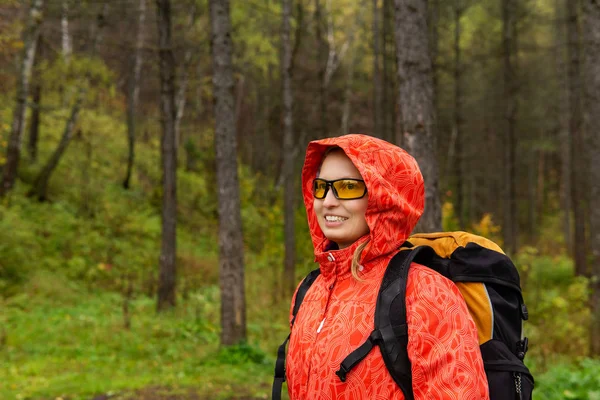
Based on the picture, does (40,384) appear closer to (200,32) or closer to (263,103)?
(200,32)

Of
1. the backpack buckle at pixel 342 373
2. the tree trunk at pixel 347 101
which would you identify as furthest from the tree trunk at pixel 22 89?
the tree trunk at pixel 347 101

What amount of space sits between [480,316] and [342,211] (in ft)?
2.24

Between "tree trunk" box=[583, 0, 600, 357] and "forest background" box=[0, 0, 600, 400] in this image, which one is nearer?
"forest background" box=[0, 0, 600, 400]

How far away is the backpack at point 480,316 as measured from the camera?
200cm

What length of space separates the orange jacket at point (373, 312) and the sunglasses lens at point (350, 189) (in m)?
A: 0.10

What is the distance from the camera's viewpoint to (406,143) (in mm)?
5980

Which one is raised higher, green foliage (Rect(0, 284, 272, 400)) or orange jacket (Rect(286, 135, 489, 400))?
orange jacket (Rect(286, 135, 489, 400))

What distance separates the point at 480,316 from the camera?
2.04 meters

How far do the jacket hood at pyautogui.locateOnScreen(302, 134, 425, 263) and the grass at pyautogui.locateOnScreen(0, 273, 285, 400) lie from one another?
586 centimetres

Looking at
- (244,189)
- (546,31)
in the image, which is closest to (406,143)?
(244,189)

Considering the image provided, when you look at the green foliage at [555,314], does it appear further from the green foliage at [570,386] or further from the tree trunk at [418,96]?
the tree trunk at [418,96]

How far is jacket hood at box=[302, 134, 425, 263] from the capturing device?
219 centimetres

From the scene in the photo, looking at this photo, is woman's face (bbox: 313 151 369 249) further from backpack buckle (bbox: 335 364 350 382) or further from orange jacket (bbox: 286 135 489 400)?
backpack buckle (bbox: 335 364 350 382)

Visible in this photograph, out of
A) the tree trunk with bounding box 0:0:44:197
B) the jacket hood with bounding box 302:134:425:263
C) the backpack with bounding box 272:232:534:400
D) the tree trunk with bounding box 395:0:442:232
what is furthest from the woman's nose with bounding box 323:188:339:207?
the tree trunk with bounding box 0:0:44:197
